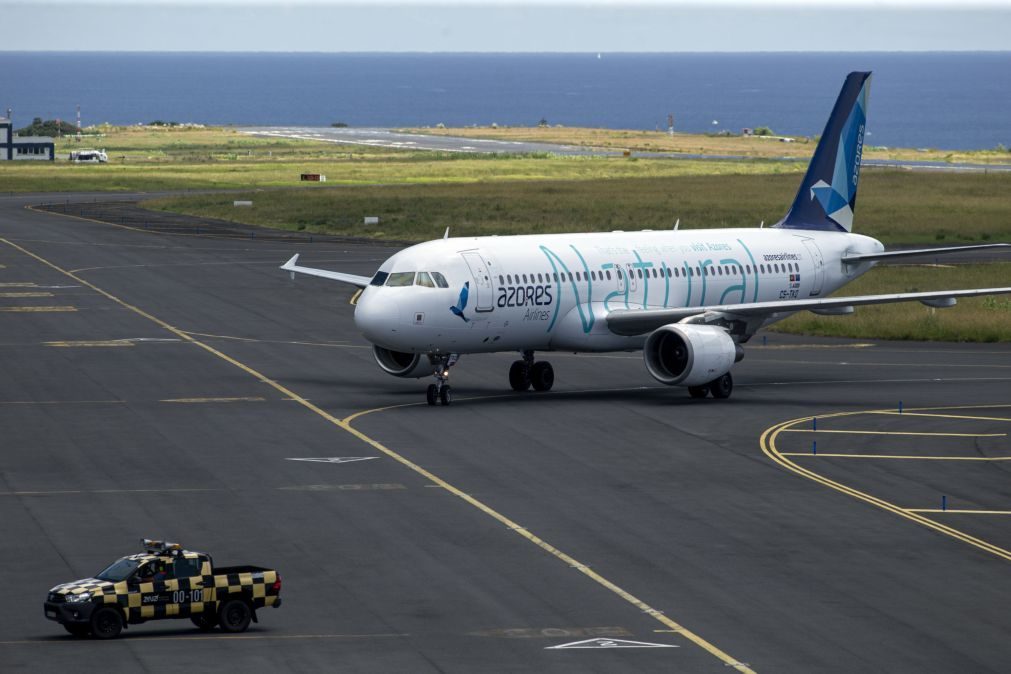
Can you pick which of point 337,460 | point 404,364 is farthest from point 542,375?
point 337,460

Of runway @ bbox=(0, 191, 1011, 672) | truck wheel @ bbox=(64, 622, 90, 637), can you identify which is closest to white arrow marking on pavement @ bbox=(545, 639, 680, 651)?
runway @ bbox=(0, 191, 1011, 672)

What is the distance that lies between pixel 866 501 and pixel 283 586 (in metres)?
15.6

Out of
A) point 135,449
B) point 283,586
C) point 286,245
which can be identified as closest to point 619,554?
point 283,586

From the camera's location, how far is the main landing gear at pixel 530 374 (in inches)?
2255

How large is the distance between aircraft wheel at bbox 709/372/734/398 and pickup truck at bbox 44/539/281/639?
28.5 meters

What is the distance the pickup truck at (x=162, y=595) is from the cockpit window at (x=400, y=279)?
933 inches

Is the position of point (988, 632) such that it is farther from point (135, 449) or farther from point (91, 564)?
point (135, 449)

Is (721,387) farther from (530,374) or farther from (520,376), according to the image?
(520,376)

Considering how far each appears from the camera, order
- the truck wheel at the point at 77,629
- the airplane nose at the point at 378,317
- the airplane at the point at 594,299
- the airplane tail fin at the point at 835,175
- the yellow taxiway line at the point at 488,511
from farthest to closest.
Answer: the airplane tail fin at the point at 835,175
the airplane at the point at 594,299
the airplane nose at the point at 378,317
the yellow taxiway line at the point at 488,511
the truck wheel at the point at 77,629

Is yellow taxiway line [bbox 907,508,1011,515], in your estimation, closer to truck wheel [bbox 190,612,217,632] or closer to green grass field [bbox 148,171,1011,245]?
truck wheel [bbox 190,612,217,632]

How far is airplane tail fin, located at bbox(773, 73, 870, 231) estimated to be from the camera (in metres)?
66.0

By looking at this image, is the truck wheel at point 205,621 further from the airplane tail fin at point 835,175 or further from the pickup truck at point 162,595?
the airplane tail fin at point 835,175

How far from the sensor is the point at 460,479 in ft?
141

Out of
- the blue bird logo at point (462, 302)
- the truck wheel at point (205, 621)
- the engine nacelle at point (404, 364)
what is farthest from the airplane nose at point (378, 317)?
the truck wheel at point (205, 621)
